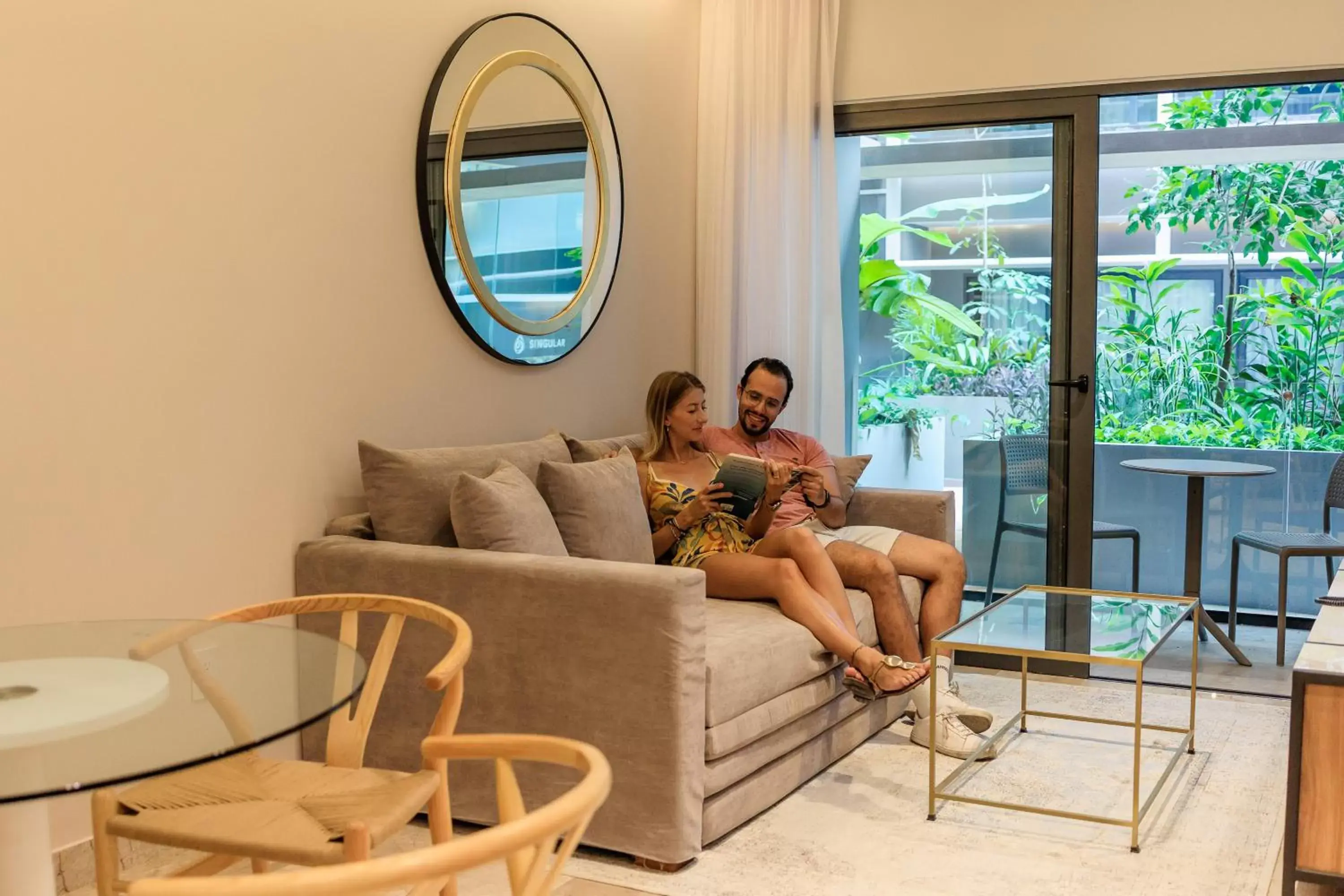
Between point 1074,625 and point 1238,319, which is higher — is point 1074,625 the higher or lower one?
the lower one

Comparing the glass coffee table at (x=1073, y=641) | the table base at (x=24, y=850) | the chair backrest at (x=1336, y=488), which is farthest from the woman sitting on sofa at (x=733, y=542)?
the chair backrest at (x=1336, y=488)

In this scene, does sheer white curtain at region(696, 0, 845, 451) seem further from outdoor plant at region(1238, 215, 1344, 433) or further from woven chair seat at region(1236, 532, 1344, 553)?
outdoor plant at region(1238, 215, 1344, 433)

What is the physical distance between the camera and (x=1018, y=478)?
4777 mm

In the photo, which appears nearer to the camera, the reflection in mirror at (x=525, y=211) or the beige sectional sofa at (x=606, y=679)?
the beige sectional sofa at (x=606, y=679)

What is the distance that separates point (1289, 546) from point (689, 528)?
2456 millimetres

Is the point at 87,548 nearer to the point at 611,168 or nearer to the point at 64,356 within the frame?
the point at 64,356

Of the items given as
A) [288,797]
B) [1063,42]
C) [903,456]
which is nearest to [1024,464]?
[903,456]

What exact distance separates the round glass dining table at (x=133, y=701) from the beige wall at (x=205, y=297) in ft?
2.06

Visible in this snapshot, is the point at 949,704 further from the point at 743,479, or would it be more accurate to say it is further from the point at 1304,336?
the point at 1304,336

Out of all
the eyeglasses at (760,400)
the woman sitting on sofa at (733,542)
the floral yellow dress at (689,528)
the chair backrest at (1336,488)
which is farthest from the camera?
the chair backrest at (1336,488)

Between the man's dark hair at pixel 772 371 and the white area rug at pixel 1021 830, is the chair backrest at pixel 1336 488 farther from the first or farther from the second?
the man's dark hair at pixel 772 371

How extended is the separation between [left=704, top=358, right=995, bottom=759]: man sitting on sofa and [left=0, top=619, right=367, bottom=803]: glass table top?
210 centimetres

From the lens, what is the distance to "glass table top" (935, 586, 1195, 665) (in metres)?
3.03

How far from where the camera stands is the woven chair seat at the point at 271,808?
67.4 inches
